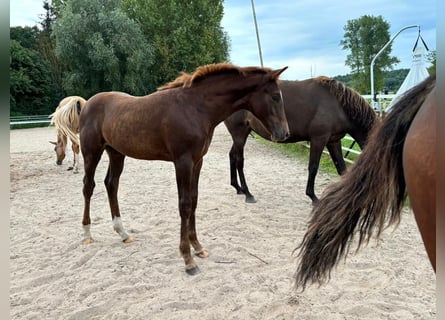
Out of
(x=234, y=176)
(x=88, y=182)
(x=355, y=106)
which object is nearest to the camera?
(x=88, y=182)

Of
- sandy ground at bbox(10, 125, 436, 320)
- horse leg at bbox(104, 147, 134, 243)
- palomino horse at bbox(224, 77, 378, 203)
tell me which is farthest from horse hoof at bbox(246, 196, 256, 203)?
horse leg at bbox(104, 147, 134, 243)

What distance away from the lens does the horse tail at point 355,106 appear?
14.7 feet

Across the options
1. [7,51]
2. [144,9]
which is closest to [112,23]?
[144,9]

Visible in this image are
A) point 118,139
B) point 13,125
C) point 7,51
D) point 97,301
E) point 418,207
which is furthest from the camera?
point 13,125

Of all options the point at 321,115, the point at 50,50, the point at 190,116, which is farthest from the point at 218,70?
the point at 50,50

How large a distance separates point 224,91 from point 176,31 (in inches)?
920

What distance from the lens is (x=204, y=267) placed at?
2.92m

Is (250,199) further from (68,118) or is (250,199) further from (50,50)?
(50,50)

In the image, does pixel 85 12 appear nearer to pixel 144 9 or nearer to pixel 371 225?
pixel 144 9

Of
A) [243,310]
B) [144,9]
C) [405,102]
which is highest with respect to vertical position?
[144,9]

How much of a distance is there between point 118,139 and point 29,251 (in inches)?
61.0

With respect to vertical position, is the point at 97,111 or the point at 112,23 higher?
the point at 112,23

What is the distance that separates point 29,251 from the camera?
3.38 m

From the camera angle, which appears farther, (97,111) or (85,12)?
(85,12)
